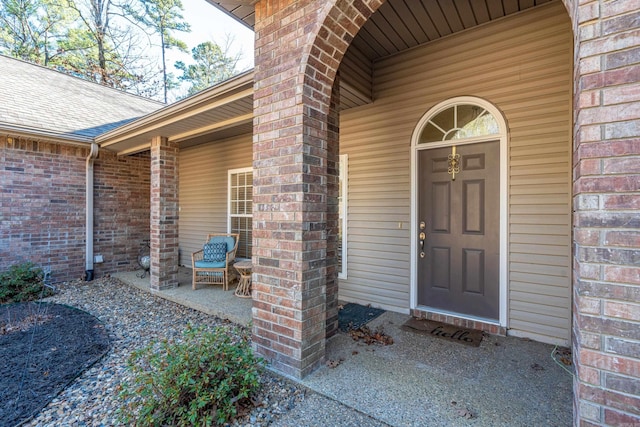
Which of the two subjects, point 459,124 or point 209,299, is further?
point 209,299

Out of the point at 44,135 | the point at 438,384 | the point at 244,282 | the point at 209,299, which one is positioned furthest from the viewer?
the point at 44,135

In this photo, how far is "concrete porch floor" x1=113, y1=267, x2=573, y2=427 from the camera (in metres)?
1.90

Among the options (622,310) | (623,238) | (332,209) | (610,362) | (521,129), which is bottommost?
(610,362)

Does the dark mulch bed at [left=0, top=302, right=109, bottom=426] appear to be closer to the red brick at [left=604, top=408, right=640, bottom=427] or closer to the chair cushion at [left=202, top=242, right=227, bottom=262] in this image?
the chair cushion at [left=202, top=242, right=227, bottom=262]

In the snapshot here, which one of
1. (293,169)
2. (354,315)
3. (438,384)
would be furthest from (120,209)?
(438,384)

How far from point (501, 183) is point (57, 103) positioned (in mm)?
8381

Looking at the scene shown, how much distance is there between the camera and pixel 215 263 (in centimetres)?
496

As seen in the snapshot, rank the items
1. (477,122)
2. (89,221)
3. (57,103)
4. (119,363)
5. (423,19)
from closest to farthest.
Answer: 1. (119,363)
2. (423,19)
3. (477,122)
4. (89,221)
5. (57,103)

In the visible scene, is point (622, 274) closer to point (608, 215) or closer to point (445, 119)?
point (608, 215)

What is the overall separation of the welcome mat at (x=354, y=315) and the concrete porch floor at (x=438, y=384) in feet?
0.93

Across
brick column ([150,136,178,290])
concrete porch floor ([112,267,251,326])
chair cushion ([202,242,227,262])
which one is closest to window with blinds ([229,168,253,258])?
chair cushion ([202,242,227,262])

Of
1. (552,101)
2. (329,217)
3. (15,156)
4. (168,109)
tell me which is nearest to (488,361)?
(329,217)

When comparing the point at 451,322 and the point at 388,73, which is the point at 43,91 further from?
the point at 451,322

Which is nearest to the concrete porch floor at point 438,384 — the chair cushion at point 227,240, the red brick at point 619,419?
the red brick at point 619,419
